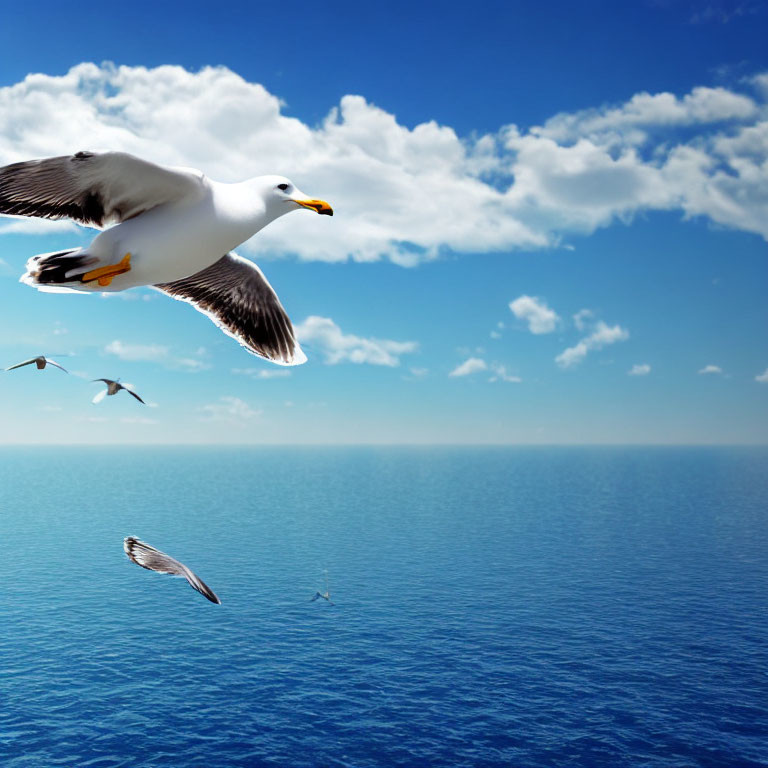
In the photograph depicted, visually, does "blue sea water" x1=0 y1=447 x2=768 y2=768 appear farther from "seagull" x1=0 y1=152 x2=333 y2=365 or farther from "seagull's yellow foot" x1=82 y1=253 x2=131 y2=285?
"seagull's yellow foot" x1=82 y1=253 x2=131 y2=285

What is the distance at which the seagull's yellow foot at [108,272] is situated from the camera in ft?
24.0

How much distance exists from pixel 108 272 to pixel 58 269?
1006 millimetres

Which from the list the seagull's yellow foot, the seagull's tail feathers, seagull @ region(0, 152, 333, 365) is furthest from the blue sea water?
the seagull's yellow foot

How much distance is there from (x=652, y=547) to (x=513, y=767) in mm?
136449

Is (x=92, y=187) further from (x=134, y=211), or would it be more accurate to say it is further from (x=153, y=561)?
(x=153, y=561)

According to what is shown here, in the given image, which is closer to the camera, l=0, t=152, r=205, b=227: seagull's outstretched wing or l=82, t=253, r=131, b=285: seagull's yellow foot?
l=0, t=152, r=205, b=227: seagull's outstretched wing

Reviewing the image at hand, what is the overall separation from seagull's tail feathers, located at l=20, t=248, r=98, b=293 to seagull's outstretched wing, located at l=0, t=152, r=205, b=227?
1.46ft

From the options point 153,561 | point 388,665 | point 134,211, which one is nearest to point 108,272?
point 134,211

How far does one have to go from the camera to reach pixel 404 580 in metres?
161

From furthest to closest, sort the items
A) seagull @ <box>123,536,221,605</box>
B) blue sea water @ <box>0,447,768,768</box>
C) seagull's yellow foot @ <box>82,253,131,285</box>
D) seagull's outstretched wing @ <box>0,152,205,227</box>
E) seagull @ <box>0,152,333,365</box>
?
1. blue sea water @ <box>0,447,768,768</box>
2. seagull's yellow foot @ <box>82,253,131,285</box>
3. seagull @ <box>0,152,333,365</box>
4. seagull's outstretched wing @ <box>0,152,205,227</box>
5. seagull @ <box>123,536,221,605</box>

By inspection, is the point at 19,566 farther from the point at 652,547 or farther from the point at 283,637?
the point at 652,547

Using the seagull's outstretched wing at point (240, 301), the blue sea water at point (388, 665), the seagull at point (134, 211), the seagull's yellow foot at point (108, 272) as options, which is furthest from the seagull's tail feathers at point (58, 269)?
the blue sea water at point (388, 665)

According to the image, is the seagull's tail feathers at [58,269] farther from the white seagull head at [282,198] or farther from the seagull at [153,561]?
the seagull at [153,561]

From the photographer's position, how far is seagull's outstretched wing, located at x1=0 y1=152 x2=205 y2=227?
22.7 feet
